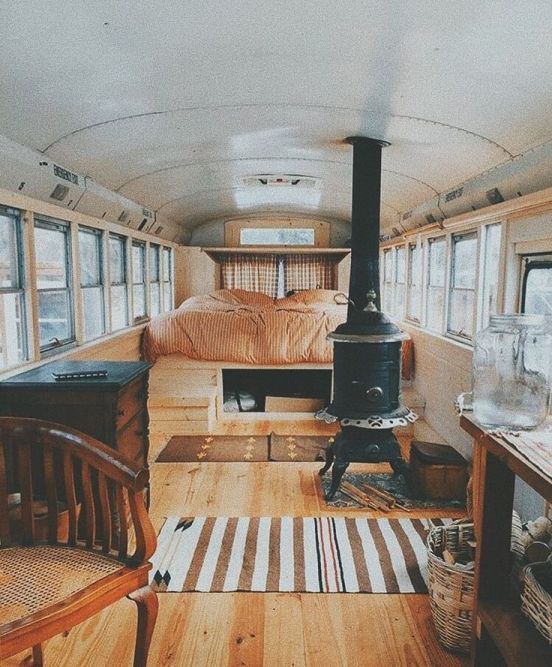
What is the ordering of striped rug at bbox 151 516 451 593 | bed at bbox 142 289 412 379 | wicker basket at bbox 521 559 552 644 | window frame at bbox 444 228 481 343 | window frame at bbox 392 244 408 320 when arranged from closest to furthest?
wicker basket at bbox 521 559 552 644 → striped rug at bbox 151 516 451 593 → window frame at bbox 444 228 481 343 → bed at bbox 142 289 412 379 → window frame at bbox 392 244 408 320

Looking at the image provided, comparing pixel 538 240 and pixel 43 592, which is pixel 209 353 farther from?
pixel 43 592

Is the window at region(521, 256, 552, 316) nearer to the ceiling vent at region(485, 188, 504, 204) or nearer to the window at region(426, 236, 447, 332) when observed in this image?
the ceiling vent at region(485, 188, 504, 204)

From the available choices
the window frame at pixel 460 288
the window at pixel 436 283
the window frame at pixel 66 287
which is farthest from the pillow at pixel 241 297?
the window frame at pixel 66 287

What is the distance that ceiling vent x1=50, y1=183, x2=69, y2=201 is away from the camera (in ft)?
10.5

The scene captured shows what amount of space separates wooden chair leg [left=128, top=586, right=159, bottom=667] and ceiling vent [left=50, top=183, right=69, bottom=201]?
8.27 feet

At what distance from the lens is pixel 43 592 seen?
1408 mm

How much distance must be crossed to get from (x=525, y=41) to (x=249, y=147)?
1991 millimetres

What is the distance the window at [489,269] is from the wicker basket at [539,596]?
7.65 feet

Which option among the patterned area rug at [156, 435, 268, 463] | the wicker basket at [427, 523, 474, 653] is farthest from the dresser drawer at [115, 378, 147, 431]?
the wicker basket at [427, 523, 474, 653]

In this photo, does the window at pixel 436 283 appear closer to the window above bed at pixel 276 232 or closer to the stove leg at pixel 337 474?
the stove leg at pixel 337 474

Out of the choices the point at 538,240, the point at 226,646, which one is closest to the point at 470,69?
the point at 538,240

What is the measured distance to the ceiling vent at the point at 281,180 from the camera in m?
4.47

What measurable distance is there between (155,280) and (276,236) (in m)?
2.39

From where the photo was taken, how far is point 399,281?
20.4 ft
